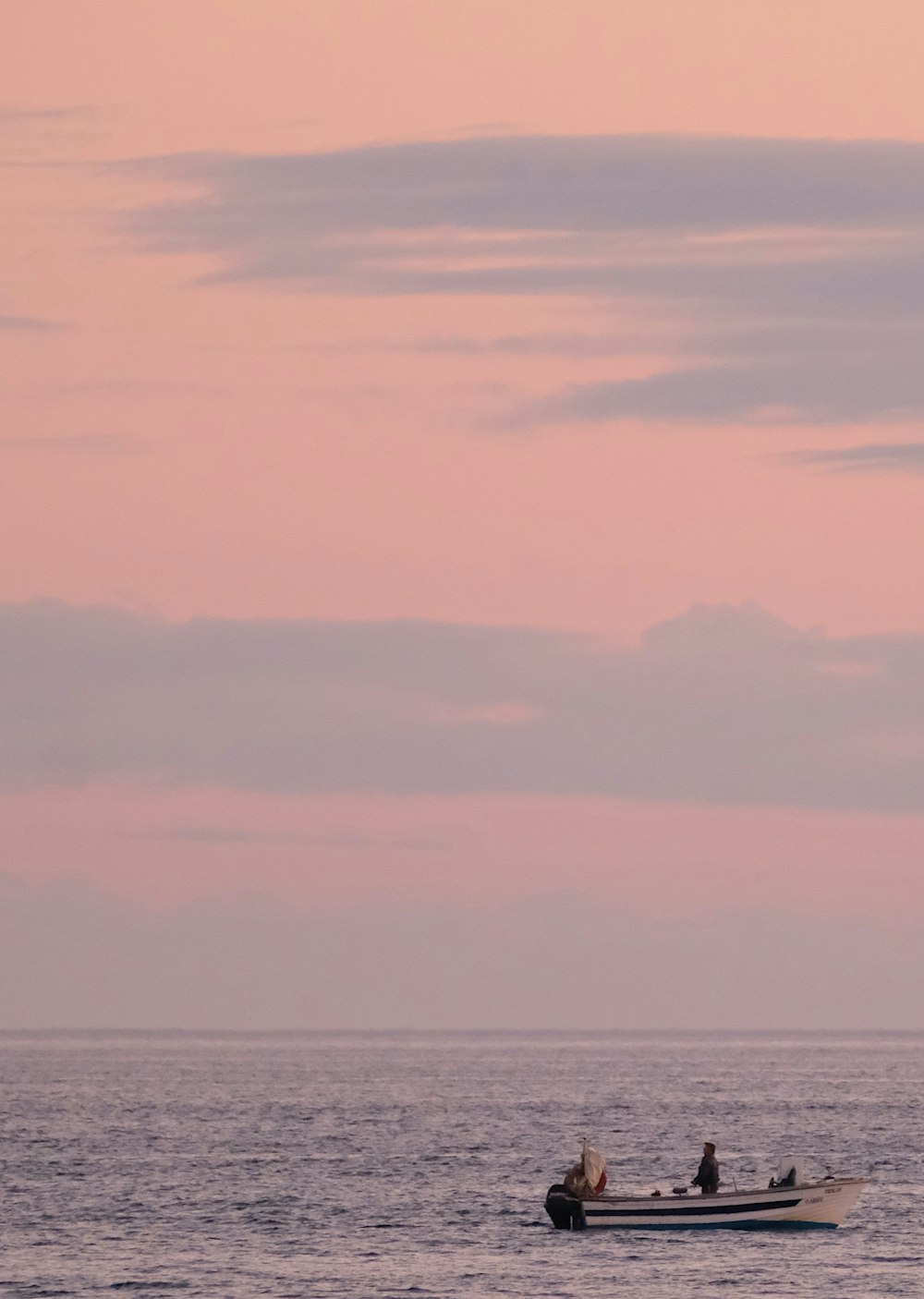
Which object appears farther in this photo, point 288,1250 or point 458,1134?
point 458,1134

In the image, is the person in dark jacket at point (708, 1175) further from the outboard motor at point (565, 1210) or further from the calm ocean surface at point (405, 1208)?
the outboard motor at point (565, 1210)

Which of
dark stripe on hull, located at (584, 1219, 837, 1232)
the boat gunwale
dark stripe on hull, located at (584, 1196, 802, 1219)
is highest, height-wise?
the boat gunwale

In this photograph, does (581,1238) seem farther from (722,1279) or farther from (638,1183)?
(638,1183)

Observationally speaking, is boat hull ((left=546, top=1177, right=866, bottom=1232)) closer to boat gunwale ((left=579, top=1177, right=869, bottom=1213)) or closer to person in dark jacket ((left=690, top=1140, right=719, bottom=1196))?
boat gunwale ((left=579, top=1177, right=869, bottom=1213))

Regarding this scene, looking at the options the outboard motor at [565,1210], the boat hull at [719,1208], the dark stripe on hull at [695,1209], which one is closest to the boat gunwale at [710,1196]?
the boat hull at [719,1208]

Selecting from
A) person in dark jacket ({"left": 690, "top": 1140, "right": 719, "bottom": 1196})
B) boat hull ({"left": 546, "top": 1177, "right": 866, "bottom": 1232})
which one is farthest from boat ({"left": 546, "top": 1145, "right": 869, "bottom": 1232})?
person in dark jacket ({"left": 690, "top": 1140, "right": 719, "bottom": 1196})

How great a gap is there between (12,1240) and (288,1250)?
10732 millimetres

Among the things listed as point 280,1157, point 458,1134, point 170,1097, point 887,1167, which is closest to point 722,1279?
point 887,1167

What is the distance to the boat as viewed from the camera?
89.1 m

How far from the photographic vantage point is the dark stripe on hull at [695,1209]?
89.4 metres

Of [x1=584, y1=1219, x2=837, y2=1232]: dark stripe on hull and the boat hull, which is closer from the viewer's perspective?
the boat hull

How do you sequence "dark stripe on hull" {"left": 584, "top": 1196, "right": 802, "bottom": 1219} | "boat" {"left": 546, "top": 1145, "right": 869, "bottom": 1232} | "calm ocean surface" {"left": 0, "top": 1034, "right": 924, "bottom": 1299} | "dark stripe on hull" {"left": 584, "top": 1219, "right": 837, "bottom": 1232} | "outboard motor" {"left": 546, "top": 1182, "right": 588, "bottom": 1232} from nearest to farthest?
"calm ocean surface" {"left": 0, "top": 1034, "right": 924, "bottom": 1299}
"outboard motor" {"left": 546, "top": 1182, "right": 588, "bottom": 1232}
"boat" {"left": 546, "top": 1145, "right": 869, "bottom": 1232}
"dark stripe on hull" {"left": 584, "top": 1196, "right": 802, "bottom": 1219}
"dark stripe on hull" {"left": 584, "top": 1219, "right": 837, "bottom": 1232}

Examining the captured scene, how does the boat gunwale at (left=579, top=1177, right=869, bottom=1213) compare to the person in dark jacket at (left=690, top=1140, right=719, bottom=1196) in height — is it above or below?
below

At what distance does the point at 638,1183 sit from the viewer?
10738 centimetres
